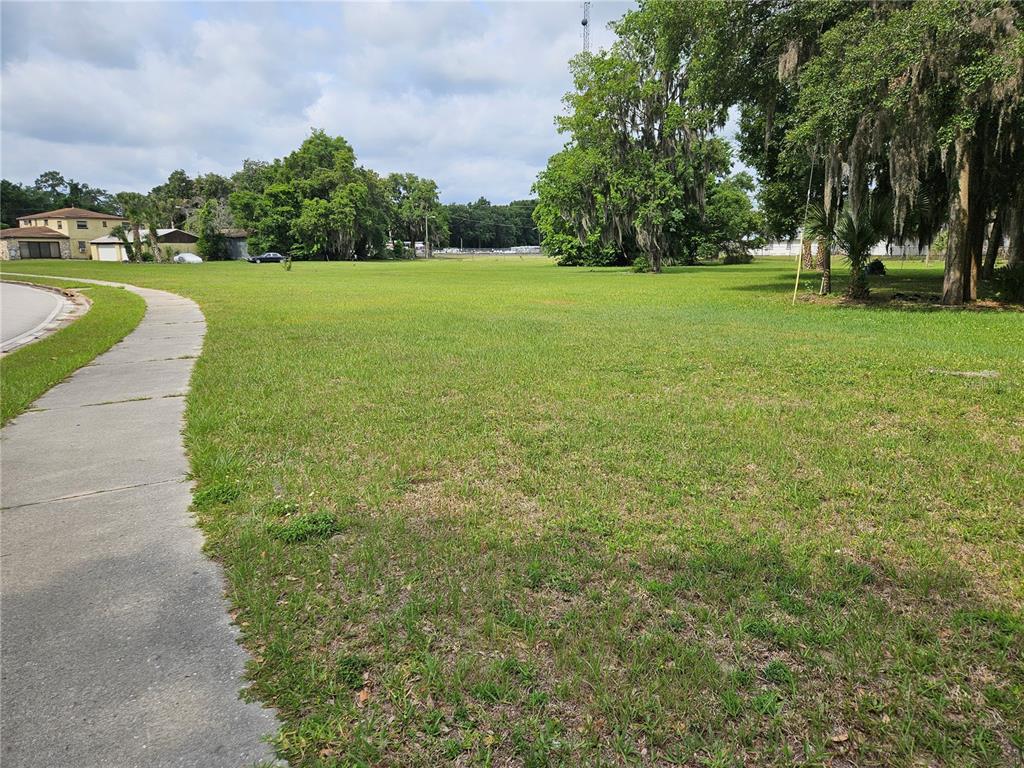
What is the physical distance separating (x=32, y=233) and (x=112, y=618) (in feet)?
278

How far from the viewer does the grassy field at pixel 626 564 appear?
2107mm

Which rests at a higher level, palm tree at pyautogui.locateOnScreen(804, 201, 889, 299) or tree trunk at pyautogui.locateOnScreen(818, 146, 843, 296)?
tree trunk at pyautogui.locateOnScreen(818, 146, 843, 296)

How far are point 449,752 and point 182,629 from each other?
1309 mm

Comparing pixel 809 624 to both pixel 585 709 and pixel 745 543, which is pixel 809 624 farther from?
pixel 585 709

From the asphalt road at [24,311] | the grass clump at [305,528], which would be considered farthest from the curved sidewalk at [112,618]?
the asphalt road at [24,311]

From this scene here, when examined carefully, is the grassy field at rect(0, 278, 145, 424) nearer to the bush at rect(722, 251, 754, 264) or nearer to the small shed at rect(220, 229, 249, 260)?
the bush at rect(722, 251, 754, 264)

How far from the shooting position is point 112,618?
270cm

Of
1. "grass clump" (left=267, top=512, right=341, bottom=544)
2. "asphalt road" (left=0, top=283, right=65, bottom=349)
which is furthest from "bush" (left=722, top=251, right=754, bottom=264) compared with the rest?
"grass clump" (left=267, top=512, right=341, bottom=544)

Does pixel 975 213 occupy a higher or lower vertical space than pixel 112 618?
higher

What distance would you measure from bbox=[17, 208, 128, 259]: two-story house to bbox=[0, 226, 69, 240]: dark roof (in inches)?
40.6

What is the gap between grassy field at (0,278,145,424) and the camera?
672 cm

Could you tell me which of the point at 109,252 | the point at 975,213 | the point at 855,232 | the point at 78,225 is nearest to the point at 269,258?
the point at 109,252

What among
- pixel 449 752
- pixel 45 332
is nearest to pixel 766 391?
pixel 449 752

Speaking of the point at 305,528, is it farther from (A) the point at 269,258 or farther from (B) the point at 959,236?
(A) the point at 269,258
